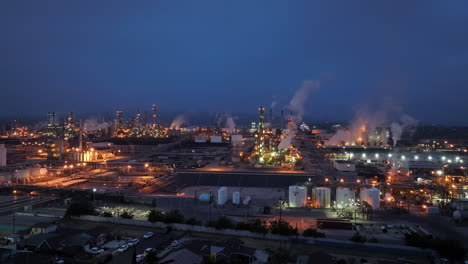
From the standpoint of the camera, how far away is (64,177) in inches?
591

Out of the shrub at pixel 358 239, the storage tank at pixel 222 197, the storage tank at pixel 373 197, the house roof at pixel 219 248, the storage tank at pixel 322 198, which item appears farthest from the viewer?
the storage tank at pixel 222 197

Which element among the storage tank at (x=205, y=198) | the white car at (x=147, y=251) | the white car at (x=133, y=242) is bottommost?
the white car at (x=133, y=242)

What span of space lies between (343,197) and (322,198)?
541 millimetres

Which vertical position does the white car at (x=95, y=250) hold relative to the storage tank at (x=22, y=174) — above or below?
below

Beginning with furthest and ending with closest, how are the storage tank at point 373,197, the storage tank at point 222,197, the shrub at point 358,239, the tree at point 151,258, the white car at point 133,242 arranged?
the storage tank at point 222,197, the storage tank at point 373,197, the shrub at point 358,239, the white car at point 133,242, the tree at point 151,258

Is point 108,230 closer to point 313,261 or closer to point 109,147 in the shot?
point 313,261

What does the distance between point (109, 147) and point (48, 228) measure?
15977 mm

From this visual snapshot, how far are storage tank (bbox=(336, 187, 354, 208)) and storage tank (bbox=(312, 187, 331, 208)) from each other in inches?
9.8

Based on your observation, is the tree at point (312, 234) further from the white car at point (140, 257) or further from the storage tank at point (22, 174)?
the storage tank at point (22, 174)

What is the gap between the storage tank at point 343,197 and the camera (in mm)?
9835

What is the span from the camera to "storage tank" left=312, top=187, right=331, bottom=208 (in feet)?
32.8

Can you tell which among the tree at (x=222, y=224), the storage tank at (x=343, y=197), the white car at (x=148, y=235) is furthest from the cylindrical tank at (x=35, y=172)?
the storage tank at (x=343, y=197)

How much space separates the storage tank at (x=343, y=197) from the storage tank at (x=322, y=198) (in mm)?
250

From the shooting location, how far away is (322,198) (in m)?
10.1
